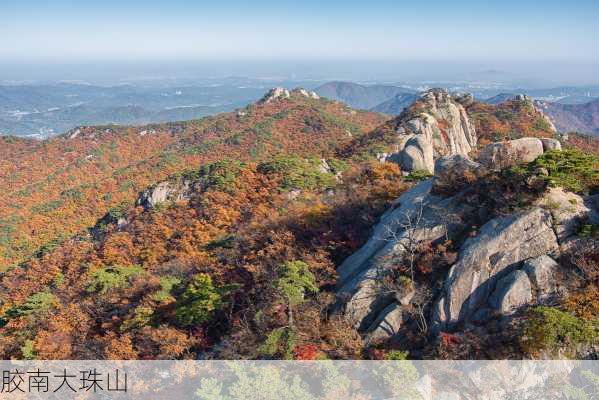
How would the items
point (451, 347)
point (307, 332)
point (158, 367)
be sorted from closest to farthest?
point (451, 347) < point (307, 332) < point (158, 367)

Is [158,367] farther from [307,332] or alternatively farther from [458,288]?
[458,288]

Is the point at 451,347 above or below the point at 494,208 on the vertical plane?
below

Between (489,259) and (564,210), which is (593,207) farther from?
(489,259)

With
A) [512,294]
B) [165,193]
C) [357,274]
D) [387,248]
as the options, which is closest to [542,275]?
[512,294]

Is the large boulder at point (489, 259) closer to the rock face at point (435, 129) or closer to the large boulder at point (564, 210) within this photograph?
the large boulder at point (564, 210)

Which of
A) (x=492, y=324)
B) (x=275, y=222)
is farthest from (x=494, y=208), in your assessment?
(x=275, y=222)
